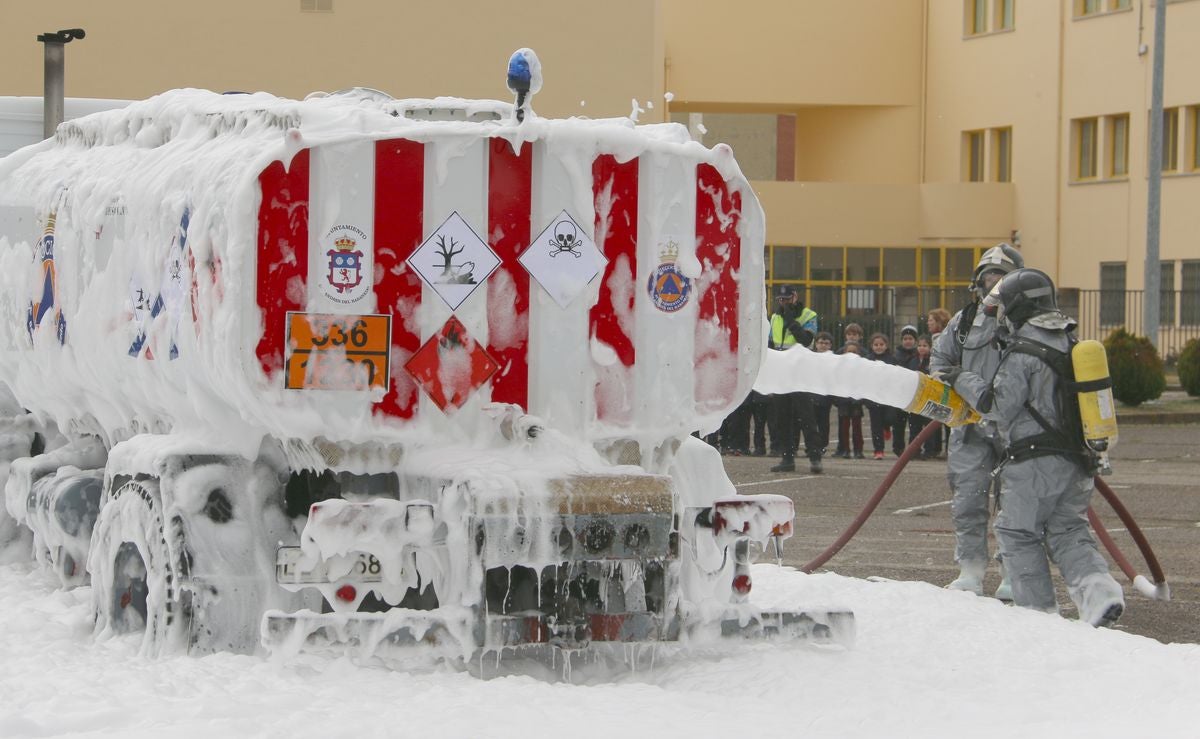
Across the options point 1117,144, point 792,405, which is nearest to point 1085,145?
point 1117,144

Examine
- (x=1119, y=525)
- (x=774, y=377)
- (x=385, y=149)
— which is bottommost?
(x=1119, y=525)

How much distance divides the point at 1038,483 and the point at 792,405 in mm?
9323

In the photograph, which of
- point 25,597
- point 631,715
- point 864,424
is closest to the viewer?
point 631,715

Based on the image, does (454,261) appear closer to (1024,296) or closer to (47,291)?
(47,291)

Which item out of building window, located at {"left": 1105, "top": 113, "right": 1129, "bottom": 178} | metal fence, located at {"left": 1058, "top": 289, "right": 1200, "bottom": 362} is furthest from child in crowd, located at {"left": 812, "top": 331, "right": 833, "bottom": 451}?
building window, located at {"left": 1105, "top": 113, "right": 1129, "bottom": 178}

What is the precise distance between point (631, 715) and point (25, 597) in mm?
3543

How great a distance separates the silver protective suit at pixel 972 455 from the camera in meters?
9.57

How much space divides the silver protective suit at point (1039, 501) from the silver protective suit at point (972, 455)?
877 millimetres

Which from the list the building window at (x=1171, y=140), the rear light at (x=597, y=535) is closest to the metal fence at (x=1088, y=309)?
the building window at (x=1171, y=140)

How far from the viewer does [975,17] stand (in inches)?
1528

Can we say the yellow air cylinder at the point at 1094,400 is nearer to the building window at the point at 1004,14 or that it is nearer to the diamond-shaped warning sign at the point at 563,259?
the diamond-shaped warning sign at the point at 563,259

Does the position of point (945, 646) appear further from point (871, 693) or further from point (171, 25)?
point (171, 25)

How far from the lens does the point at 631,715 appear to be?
554 cm

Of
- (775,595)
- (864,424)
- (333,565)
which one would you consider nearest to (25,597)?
(333,565)
